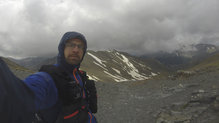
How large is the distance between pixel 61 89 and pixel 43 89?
1.34ft

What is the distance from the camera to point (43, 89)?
6.82ft

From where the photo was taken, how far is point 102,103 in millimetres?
15500

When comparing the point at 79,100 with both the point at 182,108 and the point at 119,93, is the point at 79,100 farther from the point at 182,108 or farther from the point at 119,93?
the point at 119,93

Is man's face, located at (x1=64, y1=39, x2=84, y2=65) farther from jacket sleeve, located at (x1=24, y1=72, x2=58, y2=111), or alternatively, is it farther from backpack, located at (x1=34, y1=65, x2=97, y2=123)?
jacket sleeve, located at (x1=24, y1=72, x2=58, y2=111)

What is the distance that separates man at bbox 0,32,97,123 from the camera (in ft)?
6.70

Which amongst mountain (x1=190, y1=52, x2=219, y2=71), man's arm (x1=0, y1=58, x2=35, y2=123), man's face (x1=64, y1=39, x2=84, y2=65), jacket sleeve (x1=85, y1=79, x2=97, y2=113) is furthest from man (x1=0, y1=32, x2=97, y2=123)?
mountain (x1=190, y1=52, x2=219, y2=71)

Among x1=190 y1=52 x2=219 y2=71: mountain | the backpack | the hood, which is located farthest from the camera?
x1=190 y1=52 x2=219 y2=71: mountain

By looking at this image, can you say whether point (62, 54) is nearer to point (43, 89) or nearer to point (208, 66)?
point (43, 89)

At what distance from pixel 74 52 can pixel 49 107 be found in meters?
1.33

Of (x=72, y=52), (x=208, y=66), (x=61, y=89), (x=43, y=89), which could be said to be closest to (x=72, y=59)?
(x=72, y=52)

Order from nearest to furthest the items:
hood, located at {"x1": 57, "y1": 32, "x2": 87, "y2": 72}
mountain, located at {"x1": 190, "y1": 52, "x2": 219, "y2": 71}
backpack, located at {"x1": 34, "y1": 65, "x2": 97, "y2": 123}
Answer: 1. backpack, located at {"x1": 34, "y1": 65, "x2": 97, "y2": 123}
2. hood, located at {"x1": 57, "y1": 32, "x2": 87, "y2": 72}
3. mountain, located at {"x1": 190, "y1": 52, "x2": 219, "y2": 71}

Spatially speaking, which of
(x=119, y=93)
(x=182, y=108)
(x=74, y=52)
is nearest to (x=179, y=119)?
(x=182, y=108)

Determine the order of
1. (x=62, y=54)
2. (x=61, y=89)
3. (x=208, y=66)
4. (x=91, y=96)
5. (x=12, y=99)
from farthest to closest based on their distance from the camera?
(x=208, y=66) → (x=91, y=96) → (x=62, y=54) → (x=61, y=89) → (x=12, y=99)

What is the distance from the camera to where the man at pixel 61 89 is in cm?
204
